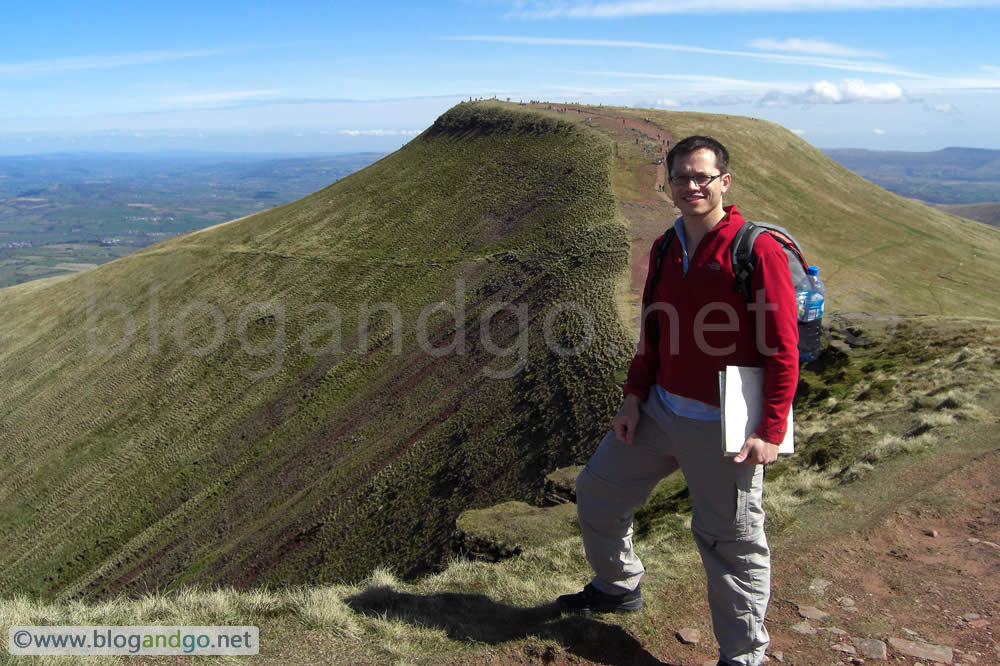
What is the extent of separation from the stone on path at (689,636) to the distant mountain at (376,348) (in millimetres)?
13163

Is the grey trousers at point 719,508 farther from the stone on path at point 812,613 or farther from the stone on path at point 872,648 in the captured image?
the stone on path at point 812,613

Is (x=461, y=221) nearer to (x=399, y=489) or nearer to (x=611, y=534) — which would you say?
(x=399, y=489)

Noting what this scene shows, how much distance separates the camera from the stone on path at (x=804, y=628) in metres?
5.77

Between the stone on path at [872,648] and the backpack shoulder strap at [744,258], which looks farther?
the stone on path at [872,648]

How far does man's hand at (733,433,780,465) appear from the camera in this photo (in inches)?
183

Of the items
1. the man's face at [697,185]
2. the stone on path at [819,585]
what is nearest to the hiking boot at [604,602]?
the stone on path at [819,585]

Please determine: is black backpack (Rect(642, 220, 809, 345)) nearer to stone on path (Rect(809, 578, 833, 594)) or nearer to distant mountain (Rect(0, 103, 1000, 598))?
stone on path (Rect(809, 578, 833, 594))

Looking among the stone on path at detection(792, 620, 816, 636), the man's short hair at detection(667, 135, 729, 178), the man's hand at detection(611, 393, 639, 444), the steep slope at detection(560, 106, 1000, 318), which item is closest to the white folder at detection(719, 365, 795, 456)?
the man's hand at detection(611, 393, 639, 444)

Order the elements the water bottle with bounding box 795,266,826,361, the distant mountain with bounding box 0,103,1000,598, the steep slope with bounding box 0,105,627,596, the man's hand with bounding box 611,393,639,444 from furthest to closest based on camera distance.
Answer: the distant mountain with bounding box 0,103,1000,598
the steep slope with bounding box 0,105,627,596
the water bottle with bounding box 795,266,826,361
the man's hand with bounding box 611,393,639,444

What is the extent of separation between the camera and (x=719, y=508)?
489 centimetres

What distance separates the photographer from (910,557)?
23.1 ft

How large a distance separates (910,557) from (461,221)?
42.4m

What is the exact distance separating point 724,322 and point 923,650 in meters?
3.37

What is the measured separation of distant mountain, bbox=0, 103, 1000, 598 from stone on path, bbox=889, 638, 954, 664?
14.1 meters
